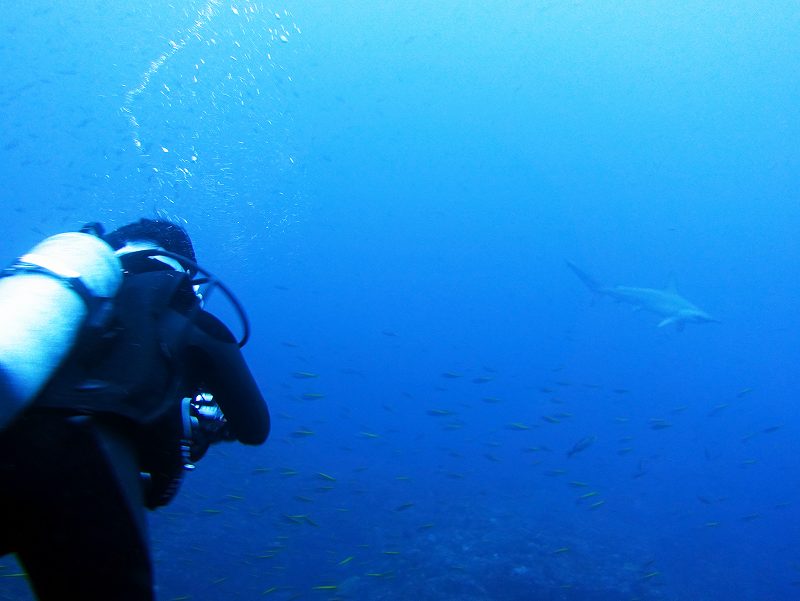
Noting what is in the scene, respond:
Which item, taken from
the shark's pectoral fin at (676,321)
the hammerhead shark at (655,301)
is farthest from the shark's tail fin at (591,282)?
the shark's pectoral fin at (676,321)

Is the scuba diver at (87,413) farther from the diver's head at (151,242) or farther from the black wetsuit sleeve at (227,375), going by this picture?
the diver's head at (151,242)

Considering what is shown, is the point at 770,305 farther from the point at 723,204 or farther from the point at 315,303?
the point at 315,303

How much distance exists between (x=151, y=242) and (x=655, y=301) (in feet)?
46.5

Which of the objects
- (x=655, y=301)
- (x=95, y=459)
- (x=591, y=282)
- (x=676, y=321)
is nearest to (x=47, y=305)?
(x=95, y=459)

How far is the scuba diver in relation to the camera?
1.55 m

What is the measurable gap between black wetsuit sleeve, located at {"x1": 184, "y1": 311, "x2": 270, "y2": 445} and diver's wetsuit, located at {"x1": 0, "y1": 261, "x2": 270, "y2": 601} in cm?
26

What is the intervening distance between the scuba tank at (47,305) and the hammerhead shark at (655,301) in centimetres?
1344

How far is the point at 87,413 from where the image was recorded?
1.61 metres

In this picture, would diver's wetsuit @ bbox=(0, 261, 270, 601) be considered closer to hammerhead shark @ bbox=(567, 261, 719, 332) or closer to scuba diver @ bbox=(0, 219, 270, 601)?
scuba diver @ bbox=(0, 219, 270, 601)

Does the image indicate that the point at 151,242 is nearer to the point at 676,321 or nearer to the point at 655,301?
the point at 655,301

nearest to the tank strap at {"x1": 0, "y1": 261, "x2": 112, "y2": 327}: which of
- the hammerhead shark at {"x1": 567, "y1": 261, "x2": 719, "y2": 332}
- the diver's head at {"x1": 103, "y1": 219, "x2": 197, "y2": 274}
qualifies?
the diver's head at {"x1": 103, "y1": 219, "x2": 197, "y2": 274}

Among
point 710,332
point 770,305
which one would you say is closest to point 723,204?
point 770,305

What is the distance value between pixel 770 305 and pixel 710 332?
4706 centimetres

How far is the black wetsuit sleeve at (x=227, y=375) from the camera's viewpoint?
2238 millimetres
